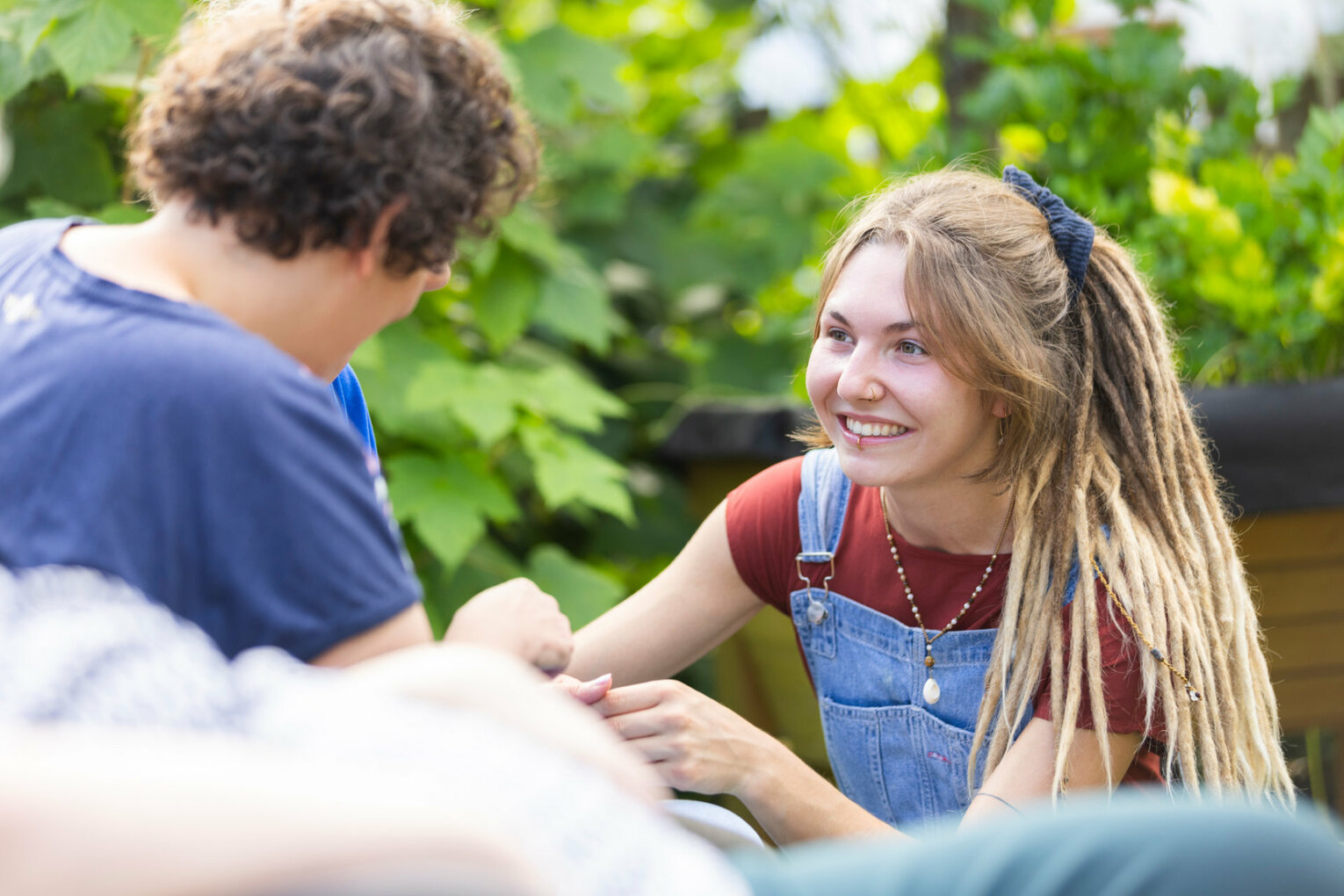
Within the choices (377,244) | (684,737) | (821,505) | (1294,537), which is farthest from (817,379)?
(1294,537)

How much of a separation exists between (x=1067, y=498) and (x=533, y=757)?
0.86 metres

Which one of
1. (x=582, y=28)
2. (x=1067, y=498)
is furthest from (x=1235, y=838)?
(x=582, y=28)

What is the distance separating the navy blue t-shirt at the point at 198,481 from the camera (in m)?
0.79

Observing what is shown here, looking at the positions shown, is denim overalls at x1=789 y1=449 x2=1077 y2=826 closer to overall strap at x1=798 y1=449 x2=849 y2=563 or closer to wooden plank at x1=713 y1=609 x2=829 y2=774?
overall strap at x1=798 y1=449 x2=849 y2=563

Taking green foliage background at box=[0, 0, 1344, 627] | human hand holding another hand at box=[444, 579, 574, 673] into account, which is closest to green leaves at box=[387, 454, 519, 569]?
green foliage background at box=[0, 0, 1344, 627]

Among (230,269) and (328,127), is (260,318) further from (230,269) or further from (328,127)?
(328,127)

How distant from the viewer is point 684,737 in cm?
123

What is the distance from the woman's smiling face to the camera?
1354mm

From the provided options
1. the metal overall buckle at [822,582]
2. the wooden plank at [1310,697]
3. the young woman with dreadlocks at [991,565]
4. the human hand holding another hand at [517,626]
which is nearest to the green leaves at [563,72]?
the young woman with dreadlocks at [991,565]

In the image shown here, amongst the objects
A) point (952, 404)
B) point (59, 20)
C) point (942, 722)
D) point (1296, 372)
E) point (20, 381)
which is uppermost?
point (59, 20)

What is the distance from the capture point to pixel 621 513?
A: 2.13m

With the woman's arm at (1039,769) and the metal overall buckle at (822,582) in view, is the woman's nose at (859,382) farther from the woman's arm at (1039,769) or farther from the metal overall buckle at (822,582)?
the woman's arm at (1039,769)

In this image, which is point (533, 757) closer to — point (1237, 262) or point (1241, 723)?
point (1241, 723)

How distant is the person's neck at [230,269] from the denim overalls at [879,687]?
0.79m
